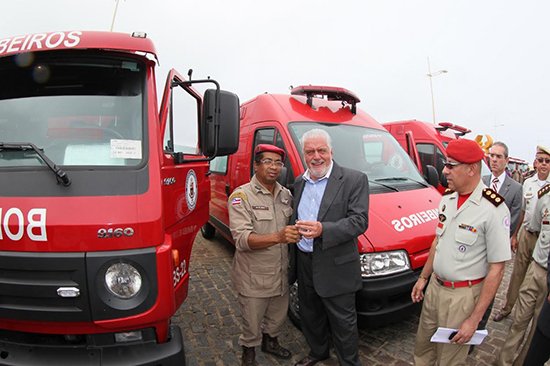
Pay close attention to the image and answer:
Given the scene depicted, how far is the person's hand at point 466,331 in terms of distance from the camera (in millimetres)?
2043

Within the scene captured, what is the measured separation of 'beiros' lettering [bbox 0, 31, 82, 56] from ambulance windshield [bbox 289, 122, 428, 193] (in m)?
2.21

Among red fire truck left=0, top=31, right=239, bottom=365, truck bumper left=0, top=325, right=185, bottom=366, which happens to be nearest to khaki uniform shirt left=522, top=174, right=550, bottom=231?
red fire truck left=0, top=31, right=239, bottom=365

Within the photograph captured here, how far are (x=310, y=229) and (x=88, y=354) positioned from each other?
1.51 metres

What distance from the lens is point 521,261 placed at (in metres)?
3.76

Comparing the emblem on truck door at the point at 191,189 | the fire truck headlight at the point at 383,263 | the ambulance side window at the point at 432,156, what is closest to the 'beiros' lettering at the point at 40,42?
the emblem on truck door at the point at 191,189

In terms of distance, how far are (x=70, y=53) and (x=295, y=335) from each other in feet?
10.4

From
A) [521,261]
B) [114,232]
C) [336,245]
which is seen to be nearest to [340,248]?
[336,245]

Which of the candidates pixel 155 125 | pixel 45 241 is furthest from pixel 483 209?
pixel 45 241

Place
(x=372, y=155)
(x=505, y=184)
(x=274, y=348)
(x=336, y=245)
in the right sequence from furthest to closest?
1. (x=505, y=184)
2. (x=372, y=155)
3. (x=274, y=348)
4. (x=336, y=245)

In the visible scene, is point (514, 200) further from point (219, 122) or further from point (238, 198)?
point (219, 122)

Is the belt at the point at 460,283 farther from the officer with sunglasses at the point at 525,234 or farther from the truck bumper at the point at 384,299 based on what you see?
the officer with sunglasses at the point at 525,234

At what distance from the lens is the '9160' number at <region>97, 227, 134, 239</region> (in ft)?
5.74

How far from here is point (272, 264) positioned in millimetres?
2785

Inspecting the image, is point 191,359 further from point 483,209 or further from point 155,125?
point 483,209
